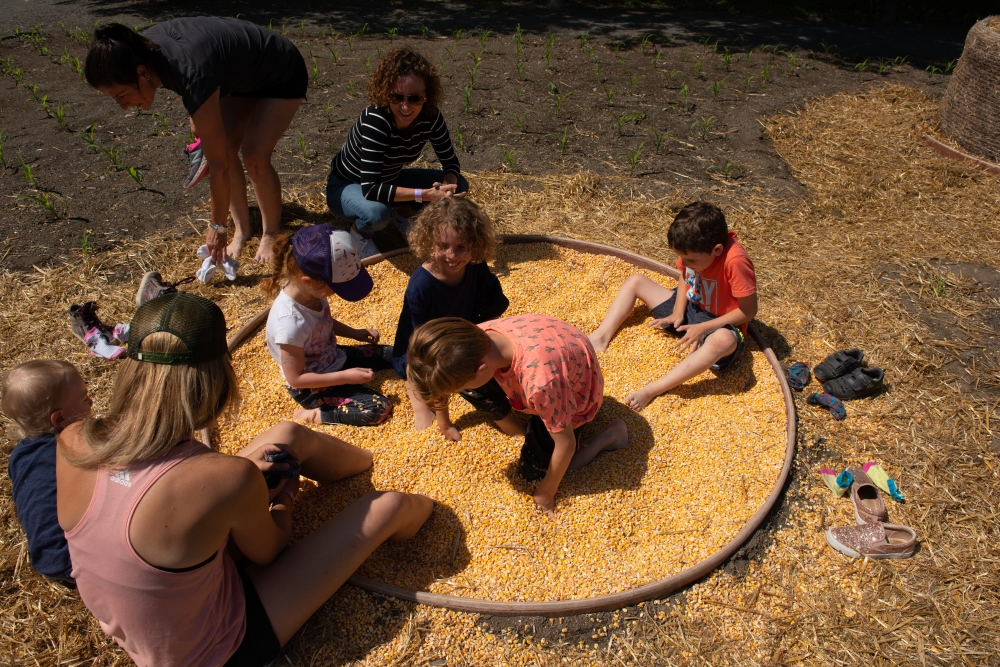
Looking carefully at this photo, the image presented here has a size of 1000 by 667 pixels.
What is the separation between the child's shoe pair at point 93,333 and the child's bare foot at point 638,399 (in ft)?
8.90

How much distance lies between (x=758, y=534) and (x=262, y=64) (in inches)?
143

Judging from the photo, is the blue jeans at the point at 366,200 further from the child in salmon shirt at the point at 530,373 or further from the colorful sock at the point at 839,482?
the colorful sock at the point at 839,482

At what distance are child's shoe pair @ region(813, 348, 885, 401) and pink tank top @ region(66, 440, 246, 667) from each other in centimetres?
296

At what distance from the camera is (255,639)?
2.18 m

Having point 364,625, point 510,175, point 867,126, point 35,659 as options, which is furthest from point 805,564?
point 867,126

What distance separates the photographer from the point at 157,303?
6.31ft

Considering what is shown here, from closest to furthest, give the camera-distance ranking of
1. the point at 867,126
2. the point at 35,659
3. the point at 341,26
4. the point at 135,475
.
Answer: the point at 135,475, the point at 35,659, the point at 867,126, the point at 341,26

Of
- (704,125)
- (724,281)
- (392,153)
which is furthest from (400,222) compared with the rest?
(704,125)

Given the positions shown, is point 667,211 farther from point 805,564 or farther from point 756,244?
point 805,564

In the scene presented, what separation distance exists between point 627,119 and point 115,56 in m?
4.36

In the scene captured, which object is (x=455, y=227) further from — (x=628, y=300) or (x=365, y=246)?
(x=365, y=246)

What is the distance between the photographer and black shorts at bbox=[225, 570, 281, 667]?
214 cm

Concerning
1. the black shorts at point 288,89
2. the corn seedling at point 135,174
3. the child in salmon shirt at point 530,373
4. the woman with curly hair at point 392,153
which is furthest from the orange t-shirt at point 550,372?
the corn seedling at point 135,174

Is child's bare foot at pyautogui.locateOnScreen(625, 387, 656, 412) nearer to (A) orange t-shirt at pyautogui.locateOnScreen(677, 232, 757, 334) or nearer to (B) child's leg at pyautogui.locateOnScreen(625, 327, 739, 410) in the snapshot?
(B) child's leg at pyautogui.locateOnScreen(625, 327, 739, 410)
